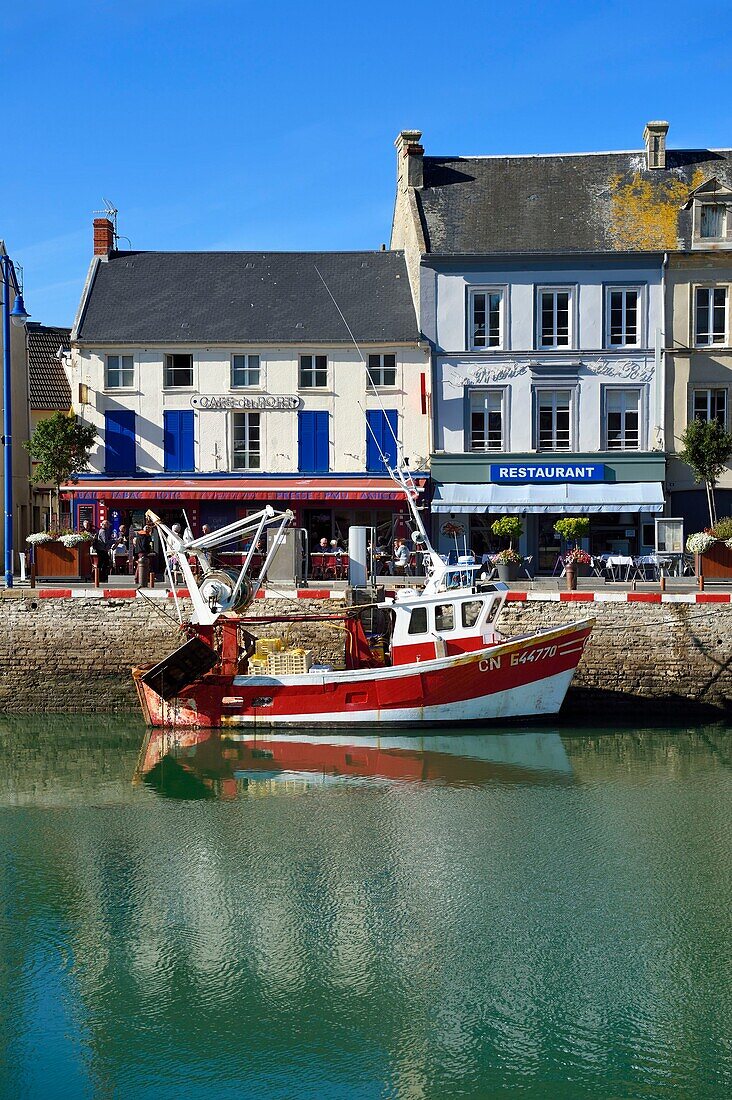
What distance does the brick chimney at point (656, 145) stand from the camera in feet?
107

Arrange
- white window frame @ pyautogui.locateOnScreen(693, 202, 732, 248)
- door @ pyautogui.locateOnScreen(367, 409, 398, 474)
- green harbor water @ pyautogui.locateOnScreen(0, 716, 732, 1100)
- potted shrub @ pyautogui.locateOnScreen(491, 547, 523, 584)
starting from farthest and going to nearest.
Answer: door @ pyautogui.locateOnScreen(367, 409, 398, 474) < white window frame @ pyautogui.locateOnScreen(693, 202, 732, 248) < potted shrub @ pyautogui.locateOnScreen(491, 547, 523, 584) < green harbor water @ pyautogui.locateOnScreen(0, 716, 732, 1100)

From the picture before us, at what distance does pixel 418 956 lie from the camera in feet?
35.9

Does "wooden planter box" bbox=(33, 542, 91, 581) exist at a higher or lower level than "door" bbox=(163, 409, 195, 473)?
lower

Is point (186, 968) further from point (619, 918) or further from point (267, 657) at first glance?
point (267, 657)

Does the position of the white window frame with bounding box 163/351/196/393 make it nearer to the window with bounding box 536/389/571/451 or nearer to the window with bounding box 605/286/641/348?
the window with bounding box 536/389/571/451

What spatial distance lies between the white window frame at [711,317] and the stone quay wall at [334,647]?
36.1 ft

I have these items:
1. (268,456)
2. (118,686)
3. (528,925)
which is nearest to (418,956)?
(528,925)

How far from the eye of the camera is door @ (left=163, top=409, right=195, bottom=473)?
103ft

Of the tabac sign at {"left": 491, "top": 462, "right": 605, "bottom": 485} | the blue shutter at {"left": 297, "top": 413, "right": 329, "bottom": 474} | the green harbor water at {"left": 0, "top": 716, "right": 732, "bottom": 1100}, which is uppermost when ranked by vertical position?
the blue shutter at {"left": 297, "top": 413, "right": 329, "bottom": 474}

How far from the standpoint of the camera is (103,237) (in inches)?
1344

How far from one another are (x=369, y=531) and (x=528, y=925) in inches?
742

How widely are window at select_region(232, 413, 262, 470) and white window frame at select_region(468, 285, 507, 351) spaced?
622 centimetres

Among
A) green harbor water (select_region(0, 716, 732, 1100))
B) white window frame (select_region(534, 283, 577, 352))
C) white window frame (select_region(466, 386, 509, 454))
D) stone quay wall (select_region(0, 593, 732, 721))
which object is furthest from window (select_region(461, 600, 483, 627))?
white window frame (select_region(534, 283, 577, 352))

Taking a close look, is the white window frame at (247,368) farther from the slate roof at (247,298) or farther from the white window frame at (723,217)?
the white window frame at (723,217)
